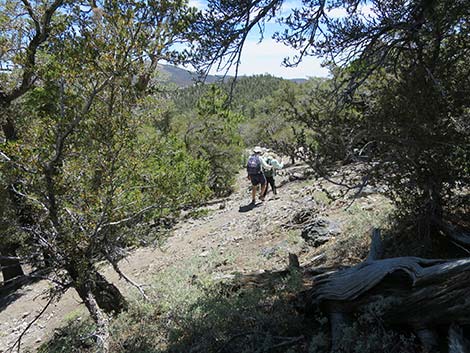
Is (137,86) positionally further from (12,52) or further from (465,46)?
(465,46)

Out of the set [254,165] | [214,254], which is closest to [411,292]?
[214,254]

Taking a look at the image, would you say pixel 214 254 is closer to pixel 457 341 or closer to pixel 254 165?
pixel 254 165

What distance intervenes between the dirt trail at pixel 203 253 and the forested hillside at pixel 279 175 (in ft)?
0.59

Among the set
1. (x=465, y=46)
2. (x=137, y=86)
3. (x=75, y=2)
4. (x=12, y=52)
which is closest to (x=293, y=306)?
(x=465, y=46)

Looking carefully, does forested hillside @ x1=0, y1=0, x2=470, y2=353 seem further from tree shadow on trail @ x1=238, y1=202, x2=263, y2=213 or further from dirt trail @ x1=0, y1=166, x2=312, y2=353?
tree shadow on trail @ x1=238, y1=202, x2=263, y2=213

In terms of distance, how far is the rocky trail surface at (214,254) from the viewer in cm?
818

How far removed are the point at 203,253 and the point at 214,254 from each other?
2.40 ft

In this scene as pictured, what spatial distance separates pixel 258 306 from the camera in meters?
4.98

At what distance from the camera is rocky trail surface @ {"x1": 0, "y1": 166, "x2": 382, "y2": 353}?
818 cm

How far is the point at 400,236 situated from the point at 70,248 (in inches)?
190

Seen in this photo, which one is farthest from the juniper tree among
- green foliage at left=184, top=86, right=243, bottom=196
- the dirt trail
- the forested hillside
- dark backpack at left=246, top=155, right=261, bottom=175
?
green foliage at left=184, top=86, right=243, bottom=196

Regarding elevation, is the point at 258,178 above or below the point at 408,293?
below

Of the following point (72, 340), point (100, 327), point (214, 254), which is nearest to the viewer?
point (100, 327)

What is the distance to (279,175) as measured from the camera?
523 centimetres
